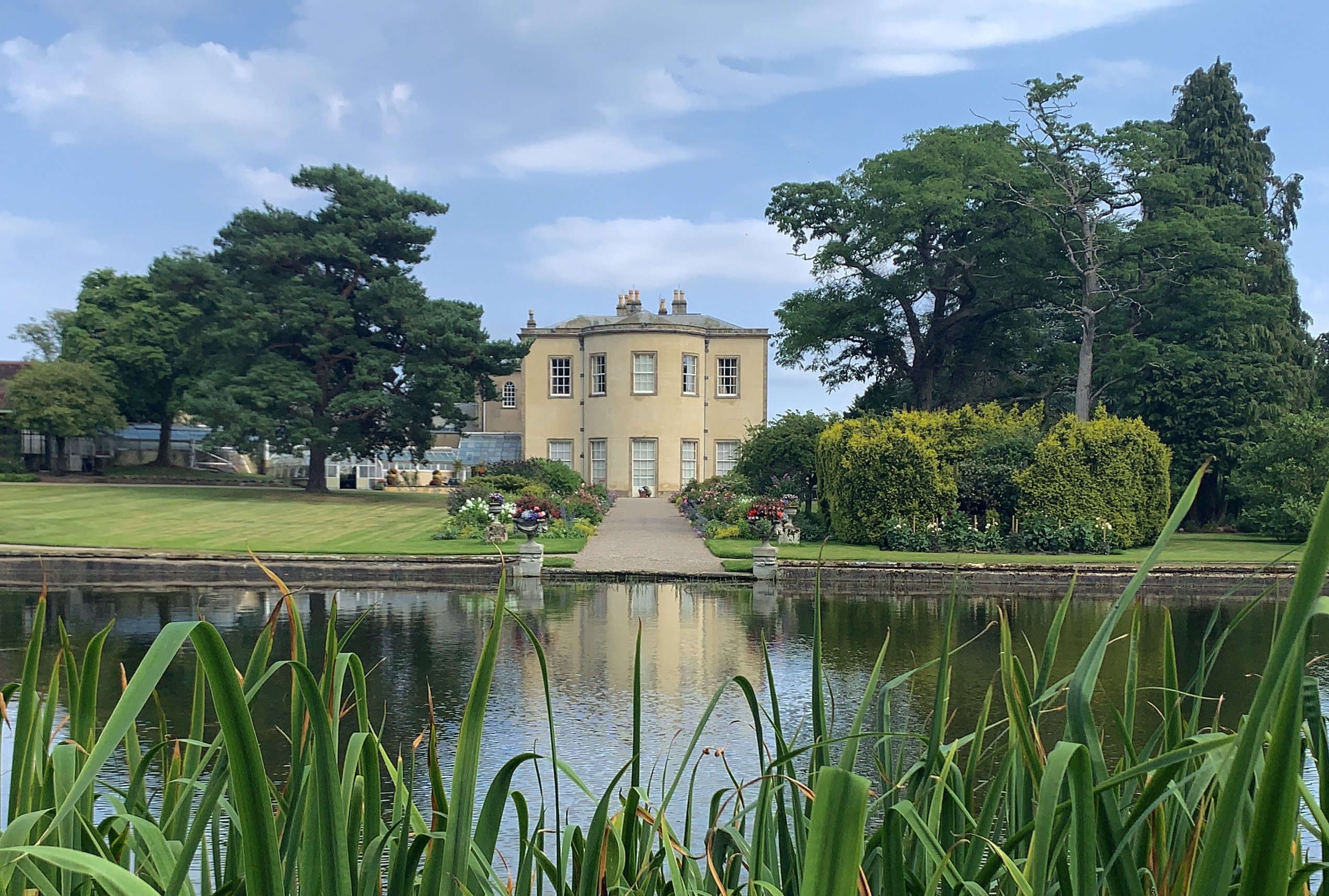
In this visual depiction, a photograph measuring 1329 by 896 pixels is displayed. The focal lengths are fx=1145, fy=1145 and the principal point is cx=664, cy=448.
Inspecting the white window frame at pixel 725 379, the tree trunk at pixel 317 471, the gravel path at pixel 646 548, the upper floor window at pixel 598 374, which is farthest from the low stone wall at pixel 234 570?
the white window frame at pixel 725 379

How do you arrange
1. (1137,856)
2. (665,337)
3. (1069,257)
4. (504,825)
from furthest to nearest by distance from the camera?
(665,337)
(1069,257)
(504,825)
(1137,856)

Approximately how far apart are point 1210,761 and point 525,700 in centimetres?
709

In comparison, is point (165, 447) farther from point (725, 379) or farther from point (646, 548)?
point (646, 548)

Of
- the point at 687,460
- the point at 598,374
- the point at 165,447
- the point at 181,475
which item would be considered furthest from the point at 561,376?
the point at 165,447

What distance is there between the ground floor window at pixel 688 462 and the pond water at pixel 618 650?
21.9 meters

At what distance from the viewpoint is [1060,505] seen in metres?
20.0

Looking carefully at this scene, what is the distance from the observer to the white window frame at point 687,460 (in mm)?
38281

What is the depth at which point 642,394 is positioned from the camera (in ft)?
124

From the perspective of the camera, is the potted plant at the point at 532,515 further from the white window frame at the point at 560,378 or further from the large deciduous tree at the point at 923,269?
the white window frame at the point at 560,378

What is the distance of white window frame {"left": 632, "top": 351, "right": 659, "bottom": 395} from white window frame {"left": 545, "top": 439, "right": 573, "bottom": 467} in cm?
338

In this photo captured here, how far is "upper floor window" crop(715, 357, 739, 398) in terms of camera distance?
39.6 metres

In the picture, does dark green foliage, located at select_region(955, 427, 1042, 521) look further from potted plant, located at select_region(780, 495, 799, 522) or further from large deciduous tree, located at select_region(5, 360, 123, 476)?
large deciduous tree, located at select_region(5, 360, 123, 476)

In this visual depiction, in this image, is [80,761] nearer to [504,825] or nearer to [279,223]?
[504,825]

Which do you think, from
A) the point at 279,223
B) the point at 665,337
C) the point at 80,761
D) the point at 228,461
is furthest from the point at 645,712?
the point at 228,461
